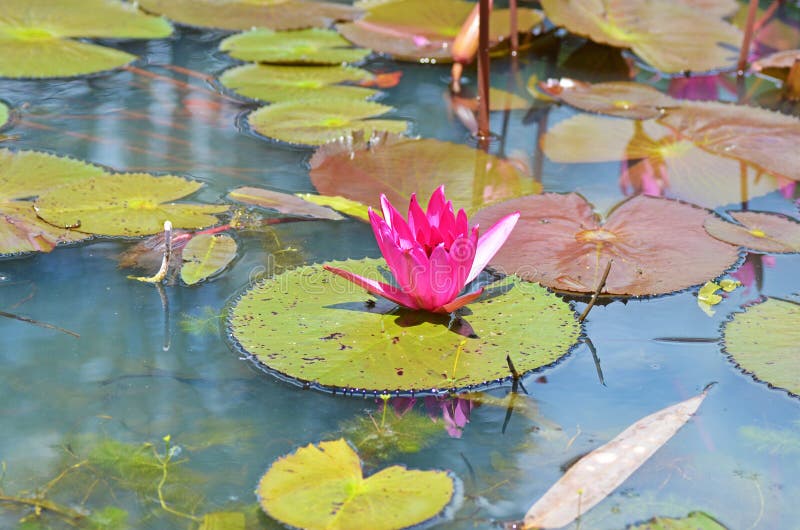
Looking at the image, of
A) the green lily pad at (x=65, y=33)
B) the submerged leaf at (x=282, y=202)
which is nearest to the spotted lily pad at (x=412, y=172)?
the submerged leaf at (x=282, y=202)

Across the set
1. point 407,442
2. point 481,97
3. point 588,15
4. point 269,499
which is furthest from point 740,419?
point 588,15

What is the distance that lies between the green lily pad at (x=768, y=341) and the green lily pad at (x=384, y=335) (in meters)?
0.34

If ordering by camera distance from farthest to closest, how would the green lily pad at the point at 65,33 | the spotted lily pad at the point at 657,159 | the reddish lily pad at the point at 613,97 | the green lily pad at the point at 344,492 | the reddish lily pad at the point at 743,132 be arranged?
the green lily pad at the point at 65,33
the reddish lily pad at the point at 613,97
the reddish lily pad at the point at 743,132
the spotted lily pad at the point at 657,159
the green lily pad at the point at 344,492

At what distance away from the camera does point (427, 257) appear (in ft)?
5.81

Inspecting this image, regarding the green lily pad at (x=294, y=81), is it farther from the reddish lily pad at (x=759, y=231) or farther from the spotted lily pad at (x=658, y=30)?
the reddish lily pad at (x=759, y=231)

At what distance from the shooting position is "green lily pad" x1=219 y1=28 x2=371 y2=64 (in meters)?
3.45

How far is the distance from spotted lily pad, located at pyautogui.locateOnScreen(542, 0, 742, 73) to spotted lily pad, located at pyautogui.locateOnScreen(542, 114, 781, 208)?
26.0 inches

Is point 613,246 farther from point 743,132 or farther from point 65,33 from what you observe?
point 65,33

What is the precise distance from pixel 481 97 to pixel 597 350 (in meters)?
1.30

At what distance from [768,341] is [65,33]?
9.41 ft

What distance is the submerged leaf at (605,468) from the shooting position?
140 centimetres

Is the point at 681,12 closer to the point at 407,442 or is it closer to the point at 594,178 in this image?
the point at 594,178

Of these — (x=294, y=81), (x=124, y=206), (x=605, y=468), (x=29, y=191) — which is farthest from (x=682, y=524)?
(x=294, y=81)

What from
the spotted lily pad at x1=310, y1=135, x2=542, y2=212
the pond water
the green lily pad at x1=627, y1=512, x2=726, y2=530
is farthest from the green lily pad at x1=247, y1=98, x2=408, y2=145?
the green lily pad at x1=627, y1=512, x2=726, y2=530
